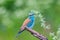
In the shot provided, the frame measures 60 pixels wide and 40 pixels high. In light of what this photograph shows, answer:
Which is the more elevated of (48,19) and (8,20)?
(48,19)

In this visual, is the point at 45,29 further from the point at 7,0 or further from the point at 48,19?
the point at 7,0

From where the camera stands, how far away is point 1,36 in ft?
6.41

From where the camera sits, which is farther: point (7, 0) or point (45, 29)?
point (45, 29)

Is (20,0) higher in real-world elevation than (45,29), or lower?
lower

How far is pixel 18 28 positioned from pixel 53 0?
818mm

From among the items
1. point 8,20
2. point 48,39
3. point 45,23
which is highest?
point 45,23

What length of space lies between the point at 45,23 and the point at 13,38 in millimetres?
282

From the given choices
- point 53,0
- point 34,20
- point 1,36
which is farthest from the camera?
point 1,36

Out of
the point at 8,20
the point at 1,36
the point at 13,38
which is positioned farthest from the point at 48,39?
the point at 8,20

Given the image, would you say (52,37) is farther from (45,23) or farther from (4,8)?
(4,8)

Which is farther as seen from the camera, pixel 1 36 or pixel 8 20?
pixel 1 36

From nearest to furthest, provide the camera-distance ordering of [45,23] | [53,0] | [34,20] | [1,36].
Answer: [53,0] → [34,20] → [45,23] → [1,36]

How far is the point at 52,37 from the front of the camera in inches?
67.9

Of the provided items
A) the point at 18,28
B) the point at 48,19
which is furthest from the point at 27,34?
the point at 48,19
